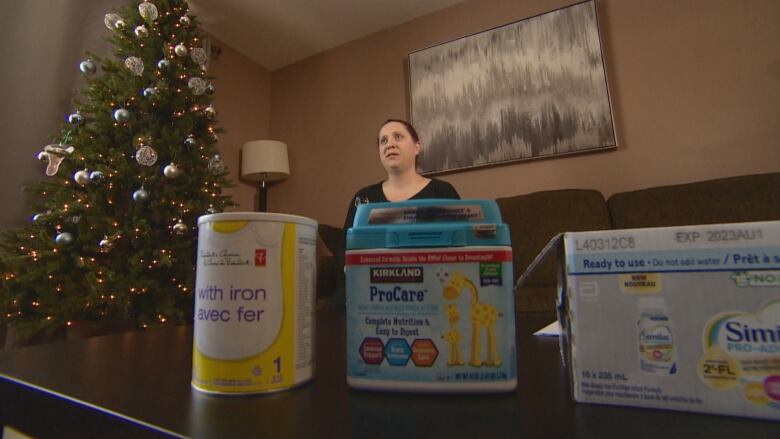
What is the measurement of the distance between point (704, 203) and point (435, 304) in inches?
69.7

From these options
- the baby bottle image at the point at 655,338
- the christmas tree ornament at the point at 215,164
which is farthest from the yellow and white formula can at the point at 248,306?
the christmas tree ornament at the point at 215,164

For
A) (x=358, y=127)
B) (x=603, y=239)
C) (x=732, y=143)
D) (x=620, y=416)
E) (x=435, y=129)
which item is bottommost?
(x=620, y=416)

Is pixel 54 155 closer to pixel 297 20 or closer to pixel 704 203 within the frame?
pixel 297 20

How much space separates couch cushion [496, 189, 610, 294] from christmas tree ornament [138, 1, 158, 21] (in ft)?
6.38

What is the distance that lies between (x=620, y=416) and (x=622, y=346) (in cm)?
5

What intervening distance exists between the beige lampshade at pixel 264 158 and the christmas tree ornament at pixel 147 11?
1.05 m

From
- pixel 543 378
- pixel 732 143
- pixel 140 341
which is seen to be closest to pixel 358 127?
pixel 732 143

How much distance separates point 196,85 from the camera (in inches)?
73.6

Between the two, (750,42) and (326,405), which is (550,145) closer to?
(750,42)

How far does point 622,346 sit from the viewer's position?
268 millimetres

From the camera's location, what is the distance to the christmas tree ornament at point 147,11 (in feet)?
5.90

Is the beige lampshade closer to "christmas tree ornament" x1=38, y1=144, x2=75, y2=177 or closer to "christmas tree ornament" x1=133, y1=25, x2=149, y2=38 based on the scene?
"christmas tree ornament" x1=133, y1=25, x2=149, y2=38

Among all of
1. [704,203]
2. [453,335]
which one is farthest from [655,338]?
[704,203]

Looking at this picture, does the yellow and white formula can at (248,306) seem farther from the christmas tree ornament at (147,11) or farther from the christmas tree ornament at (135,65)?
the christmas tree ornament at (147,11)
